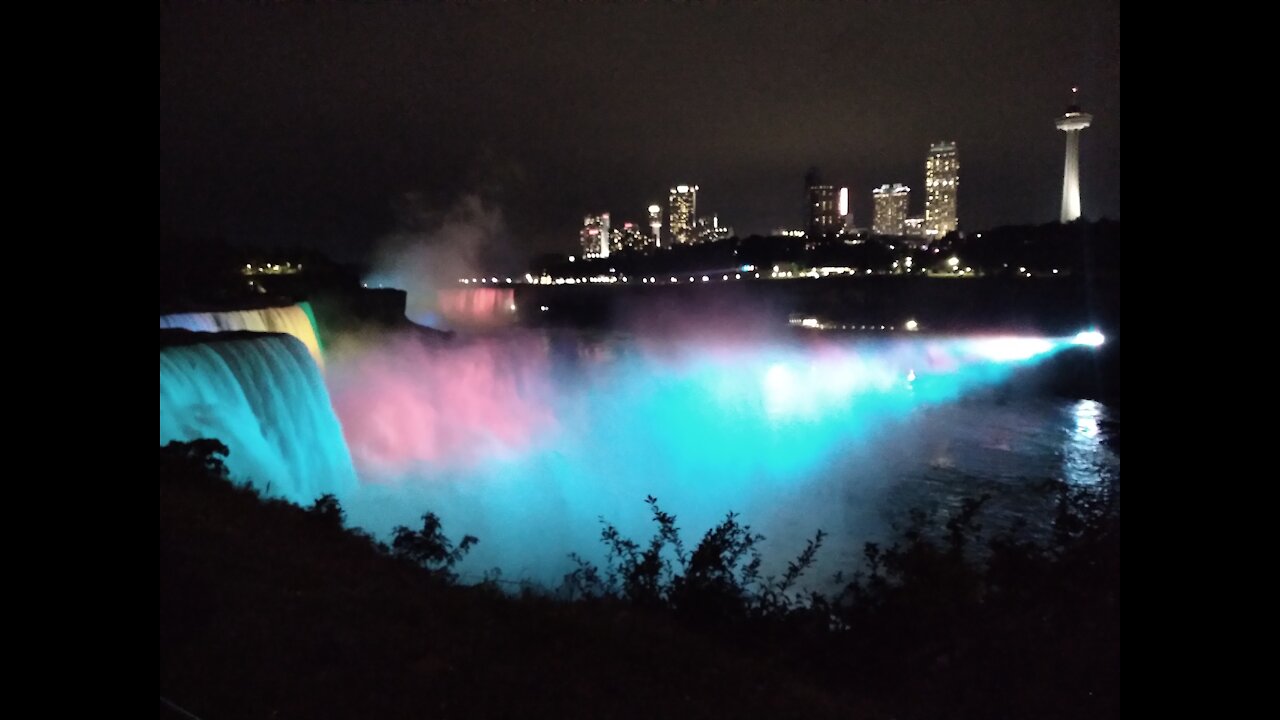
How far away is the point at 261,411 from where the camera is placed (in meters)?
11.5

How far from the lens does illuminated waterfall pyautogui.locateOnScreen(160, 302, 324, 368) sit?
1336 centimetres

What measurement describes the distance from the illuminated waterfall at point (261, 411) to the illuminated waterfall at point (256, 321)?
0.34 meters

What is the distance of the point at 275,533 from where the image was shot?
655 centimetres

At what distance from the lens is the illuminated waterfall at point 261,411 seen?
9.80 m

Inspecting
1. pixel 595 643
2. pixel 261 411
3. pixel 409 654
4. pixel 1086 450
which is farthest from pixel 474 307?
pixel 409 654

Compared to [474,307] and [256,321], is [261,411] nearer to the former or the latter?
[256,321]

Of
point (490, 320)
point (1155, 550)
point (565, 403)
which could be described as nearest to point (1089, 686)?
point (1155, 550)

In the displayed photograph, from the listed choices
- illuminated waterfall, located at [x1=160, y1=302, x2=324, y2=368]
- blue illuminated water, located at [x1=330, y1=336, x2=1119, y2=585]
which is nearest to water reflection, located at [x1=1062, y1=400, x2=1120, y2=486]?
blue illuminated water, located at [x1=330, y1=336, x2=1119, y2=585]

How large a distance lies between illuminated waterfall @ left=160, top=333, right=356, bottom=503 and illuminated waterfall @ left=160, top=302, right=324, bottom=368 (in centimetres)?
34

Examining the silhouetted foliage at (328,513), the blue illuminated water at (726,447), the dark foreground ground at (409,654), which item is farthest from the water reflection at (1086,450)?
the silhouetted foliage at (328,513)

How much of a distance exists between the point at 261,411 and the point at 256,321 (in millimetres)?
5376

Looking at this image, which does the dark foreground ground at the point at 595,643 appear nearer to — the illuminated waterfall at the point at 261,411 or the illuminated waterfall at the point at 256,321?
the illuminated waterfall at the point at 261,411

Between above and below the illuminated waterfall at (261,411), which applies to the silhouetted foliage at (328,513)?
below

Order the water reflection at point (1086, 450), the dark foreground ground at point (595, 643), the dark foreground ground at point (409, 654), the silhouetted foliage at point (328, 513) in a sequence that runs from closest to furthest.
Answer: the dark foreground ground at point (409, 654) < the dark foreground ground at point (595, 643) < the silhouetted foliage at point (328, 513) < the water reflection at point (1086, 450)
